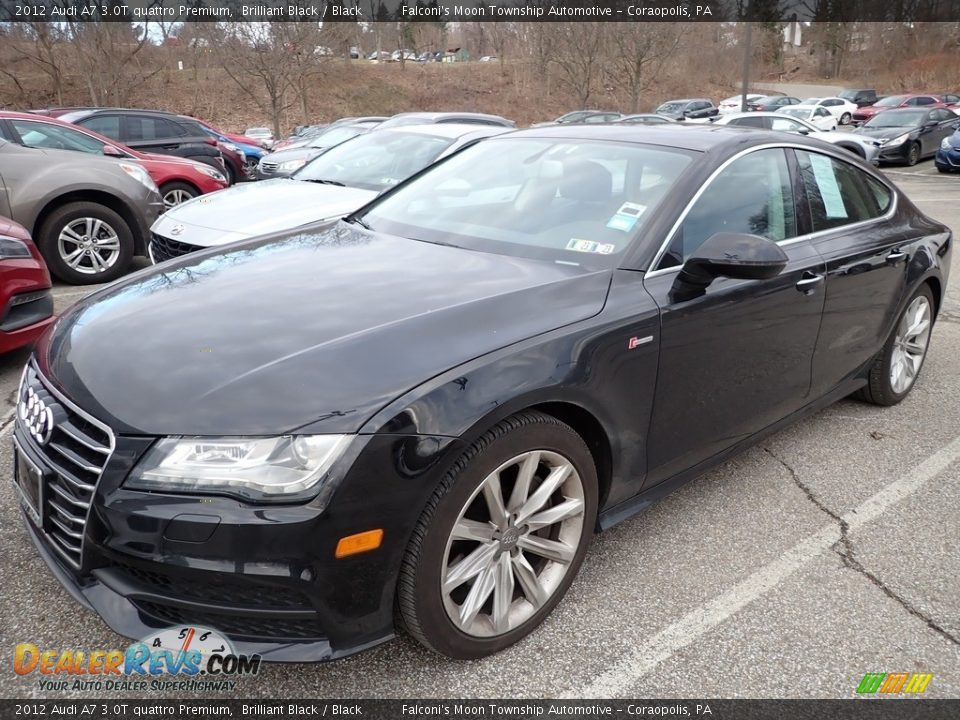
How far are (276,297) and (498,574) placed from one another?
115 cm

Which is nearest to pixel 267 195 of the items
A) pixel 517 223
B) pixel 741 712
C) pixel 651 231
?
pixel 517 223

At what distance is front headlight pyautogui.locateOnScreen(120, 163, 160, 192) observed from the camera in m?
7.35

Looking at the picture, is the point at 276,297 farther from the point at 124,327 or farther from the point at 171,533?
the point at 171,533

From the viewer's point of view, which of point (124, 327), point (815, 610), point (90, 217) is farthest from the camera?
point (90, 217)

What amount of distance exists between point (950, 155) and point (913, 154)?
2.96m

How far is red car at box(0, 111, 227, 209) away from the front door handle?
7.03 meters

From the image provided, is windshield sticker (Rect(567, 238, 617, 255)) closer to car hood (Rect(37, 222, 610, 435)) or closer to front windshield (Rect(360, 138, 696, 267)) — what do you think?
front windshield (Rect(360, 138, 696, 267))

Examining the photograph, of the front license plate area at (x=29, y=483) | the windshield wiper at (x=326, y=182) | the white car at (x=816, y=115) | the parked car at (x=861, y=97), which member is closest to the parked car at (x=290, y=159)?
the windshield wiper at (x=326, y=182)

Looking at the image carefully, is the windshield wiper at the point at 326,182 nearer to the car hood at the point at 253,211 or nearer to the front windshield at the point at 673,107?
the car hood at the point at 253,211

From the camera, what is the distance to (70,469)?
203cm

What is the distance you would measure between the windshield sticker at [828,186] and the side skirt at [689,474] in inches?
34.6

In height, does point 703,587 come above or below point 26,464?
below

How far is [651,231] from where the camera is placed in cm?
276

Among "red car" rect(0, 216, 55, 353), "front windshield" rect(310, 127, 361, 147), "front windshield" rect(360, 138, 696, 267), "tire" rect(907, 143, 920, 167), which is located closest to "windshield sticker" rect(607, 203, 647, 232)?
"front windshield" rect(360, 138, 696, 267)
